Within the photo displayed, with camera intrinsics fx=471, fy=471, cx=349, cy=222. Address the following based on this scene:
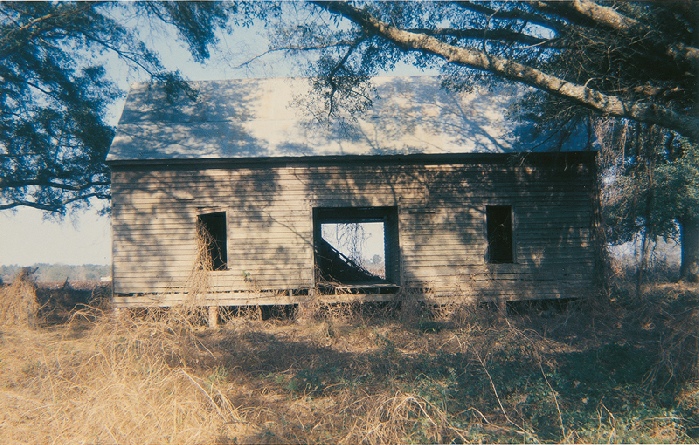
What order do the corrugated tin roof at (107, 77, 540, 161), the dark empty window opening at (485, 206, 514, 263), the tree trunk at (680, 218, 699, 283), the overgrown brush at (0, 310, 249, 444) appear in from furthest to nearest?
the tree trunk at (680, 218, 699, 283) → the dark empty window opening at (485, 206, 514, 263) → the corrugated tin roof at (107, 77, 540, 161) → the overgrown brush at (0, 310, 249, 444)

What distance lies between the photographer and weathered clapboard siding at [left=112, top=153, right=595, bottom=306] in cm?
1180

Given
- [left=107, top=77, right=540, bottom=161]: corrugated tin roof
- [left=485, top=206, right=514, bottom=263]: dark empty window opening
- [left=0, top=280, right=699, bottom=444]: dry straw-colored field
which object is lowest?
[left=0, top=280, right=699, bottom=444]: dry straw-colored field

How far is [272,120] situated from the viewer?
13.2 meters

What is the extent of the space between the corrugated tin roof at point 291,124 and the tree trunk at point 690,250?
12607 millimetres

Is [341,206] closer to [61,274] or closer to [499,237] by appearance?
[499,237]

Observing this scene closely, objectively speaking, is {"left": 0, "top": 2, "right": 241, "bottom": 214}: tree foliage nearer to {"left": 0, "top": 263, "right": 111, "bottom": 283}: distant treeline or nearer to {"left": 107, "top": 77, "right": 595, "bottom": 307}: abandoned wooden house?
{"left": 107, "top": 77, "right": 595, "bottom": 307}: abandoned wooden house

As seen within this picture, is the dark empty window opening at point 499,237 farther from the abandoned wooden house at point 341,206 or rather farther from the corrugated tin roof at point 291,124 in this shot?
the corrugated tin roof at point 291,124

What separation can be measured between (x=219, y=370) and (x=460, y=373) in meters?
3.66

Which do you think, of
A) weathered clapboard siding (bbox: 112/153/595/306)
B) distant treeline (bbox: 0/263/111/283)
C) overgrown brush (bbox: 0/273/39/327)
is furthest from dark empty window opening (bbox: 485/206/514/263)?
distant treeline (bbox: 0/263/111/283)

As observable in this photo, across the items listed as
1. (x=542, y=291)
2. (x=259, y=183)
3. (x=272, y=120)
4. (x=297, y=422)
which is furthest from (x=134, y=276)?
(x=542, y=291)

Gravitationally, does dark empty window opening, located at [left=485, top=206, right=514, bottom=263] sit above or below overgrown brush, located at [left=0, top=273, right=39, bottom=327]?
above

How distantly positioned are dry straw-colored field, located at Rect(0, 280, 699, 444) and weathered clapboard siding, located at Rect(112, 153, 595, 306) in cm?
192

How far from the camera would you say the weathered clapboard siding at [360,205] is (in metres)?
11.8

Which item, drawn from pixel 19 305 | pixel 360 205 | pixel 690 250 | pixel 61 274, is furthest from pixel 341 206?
pixel 61 274
